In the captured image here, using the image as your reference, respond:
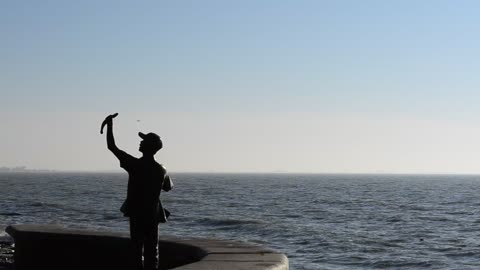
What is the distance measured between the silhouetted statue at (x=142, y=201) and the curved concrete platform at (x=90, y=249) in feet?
1.72

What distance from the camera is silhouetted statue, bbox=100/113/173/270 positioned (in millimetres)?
6125

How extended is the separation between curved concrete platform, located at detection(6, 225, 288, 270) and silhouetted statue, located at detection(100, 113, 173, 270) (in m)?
0.52

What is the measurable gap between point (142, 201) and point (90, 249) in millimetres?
1814

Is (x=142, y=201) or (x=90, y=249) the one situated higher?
(x=142, y=201)

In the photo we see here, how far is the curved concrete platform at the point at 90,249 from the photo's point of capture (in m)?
6.94

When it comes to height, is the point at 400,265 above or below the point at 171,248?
below

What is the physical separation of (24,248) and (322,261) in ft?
56.0

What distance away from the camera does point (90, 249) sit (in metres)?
7.68

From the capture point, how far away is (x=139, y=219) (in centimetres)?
611

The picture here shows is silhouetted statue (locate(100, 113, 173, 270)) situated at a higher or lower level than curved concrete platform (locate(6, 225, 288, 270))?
higher

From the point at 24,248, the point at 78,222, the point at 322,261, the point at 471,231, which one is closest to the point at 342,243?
the point at 322,261

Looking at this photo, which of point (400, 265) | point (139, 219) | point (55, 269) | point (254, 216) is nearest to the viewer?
point (139, 219)

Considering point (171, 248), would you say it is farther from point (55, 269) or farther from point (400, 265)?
point (400, 265)

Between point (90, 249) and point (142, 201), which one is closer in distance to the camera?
point (142, 201)
